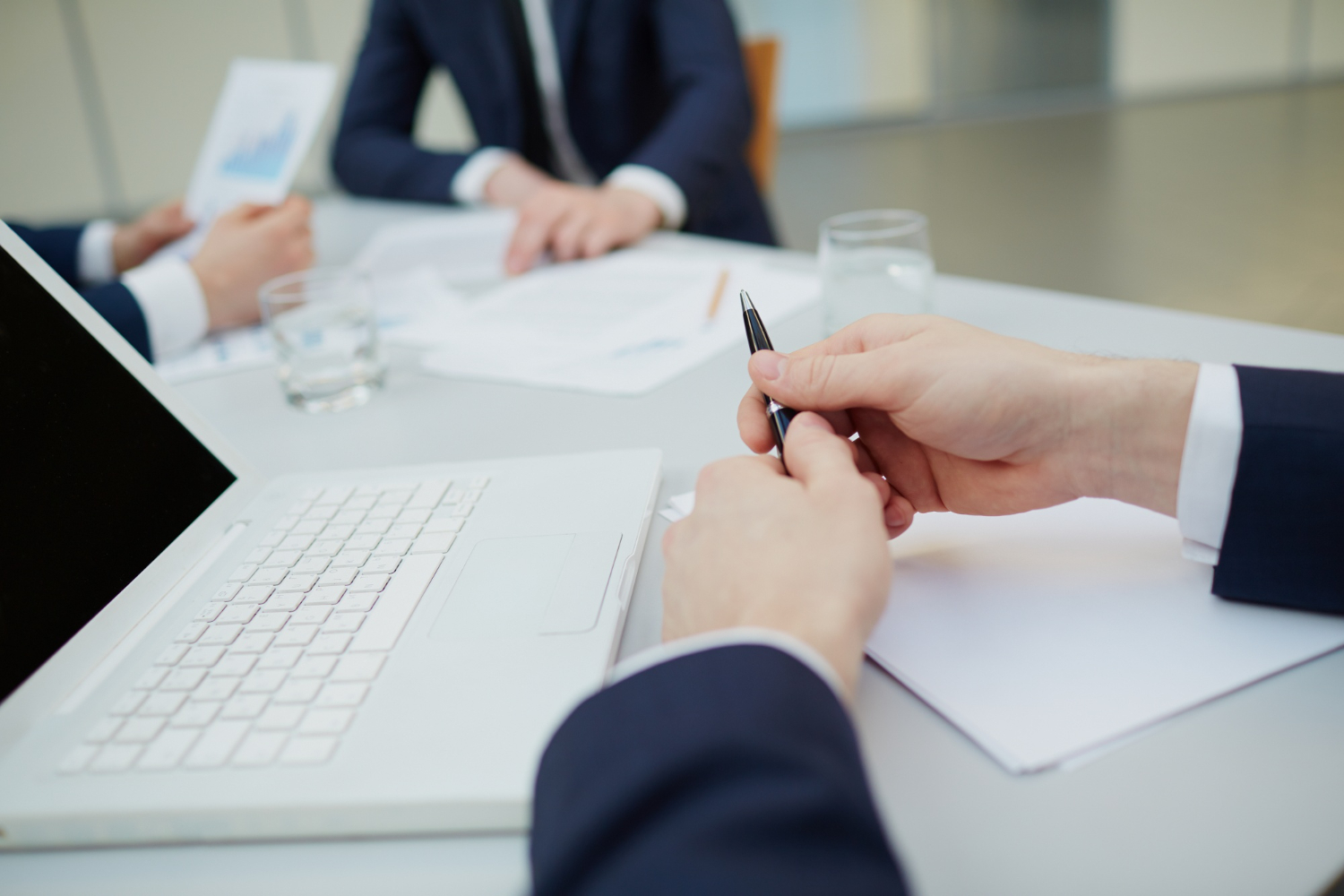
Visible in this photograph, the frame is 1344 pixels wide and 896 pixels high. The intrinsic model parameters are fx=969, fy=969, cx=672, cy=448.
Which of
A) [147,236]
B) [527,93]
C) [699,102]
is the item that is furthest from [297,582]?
[527,93]

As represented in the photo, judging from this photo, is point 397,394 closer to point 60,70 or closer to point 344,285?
point 344,285

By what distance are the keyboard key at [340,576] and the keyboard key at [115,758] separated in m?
0.13

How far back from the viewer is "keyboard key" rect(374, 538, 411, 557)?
0.56 metres

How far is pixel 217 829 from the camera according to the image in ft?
1.28

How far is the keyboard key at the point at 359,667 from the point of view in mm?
449

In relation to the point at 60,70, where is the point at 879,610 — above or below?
below

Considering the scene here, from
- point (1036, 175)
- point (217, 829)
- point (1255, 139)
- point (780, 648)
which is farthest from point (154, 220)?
point (1255, 139)

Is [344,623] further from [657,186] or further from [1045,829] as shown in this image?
[657,186]

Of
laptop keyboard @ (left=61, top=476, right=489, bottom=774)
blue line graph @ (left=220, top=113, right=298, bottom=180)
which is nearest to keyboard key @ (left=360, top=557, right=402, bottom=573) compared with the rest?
laptop keyboard @ (left=61, top=476, right=489, bottom=774)

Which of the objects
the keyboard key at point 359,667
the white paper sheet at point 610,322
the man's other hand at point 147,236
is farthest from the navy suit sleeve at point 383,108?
the keyboard key at point 359,667

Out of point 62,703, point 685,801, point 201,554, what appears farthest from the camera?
point 201,554

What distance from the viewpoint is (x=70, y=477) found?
53 cm

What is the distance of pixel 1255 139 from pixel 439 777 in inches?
207

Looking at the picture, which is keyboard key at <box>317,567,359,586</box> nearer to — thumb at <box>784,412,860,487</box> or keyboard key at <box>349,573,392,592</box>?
keyboard key at <box>349,573,392,592</box>
